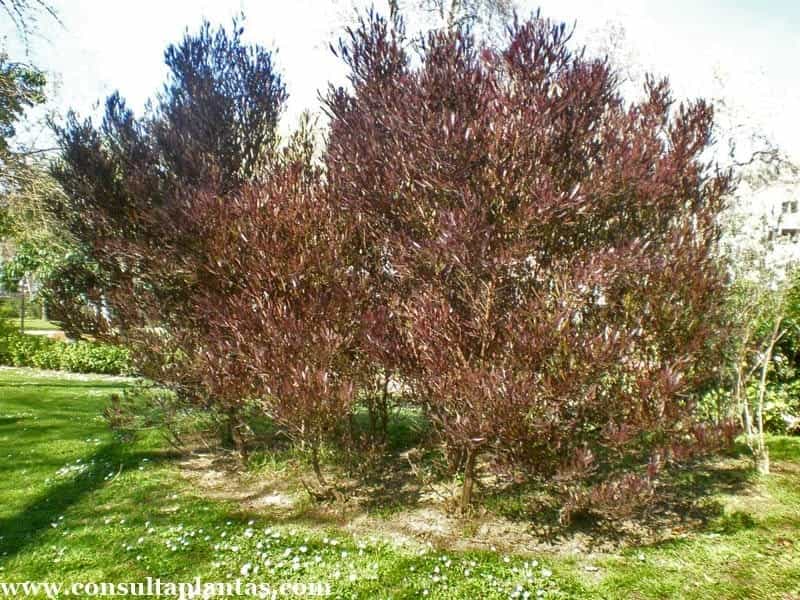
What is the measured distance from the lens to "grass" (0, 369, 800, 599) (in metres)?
3.34

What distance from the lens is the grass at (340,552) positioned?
3.34 metres

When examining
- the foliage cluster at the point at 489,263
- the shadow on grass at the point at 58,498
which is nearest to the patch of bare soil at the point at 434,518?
the foliage cluster at the point at 489,263

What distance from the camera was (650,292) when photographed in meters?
3.59

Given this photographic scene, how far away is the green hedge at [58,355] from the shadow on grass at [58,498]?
9.59 m

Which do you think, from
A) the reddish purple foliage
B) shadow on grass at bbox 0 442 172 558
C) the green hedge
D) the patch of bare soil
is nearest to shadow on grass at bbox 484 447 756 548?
the patch of bare soil

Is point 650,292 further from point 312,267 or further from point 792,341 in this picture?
point 792,341

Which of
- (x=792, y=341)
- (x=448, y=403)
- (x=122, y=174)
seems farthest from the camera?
(x=792, y=341)

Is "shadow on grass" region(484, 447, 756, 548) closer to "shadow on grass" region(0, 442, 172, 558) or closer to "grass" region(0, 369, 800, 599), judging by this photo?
"grass" region(0, 369, 800, 599)

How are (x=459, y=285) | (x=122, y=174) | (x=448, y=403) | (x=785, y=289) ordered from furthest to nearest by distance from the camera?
(x=122, y=174), (x=785, y=289), (x=459, y=285), (x=448, y=403)

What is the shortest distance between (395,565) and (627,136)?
3437mm

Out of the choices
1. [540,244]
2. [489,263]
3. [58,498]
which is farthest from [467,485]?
[58,498]

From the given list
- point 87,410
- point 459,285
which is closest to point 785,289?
point 459,285

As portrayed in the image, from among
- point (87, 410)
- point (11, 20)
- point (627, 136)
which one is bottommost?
point (87, 410)

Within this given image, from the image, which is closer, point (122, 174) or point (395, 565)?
point (395, 565)
